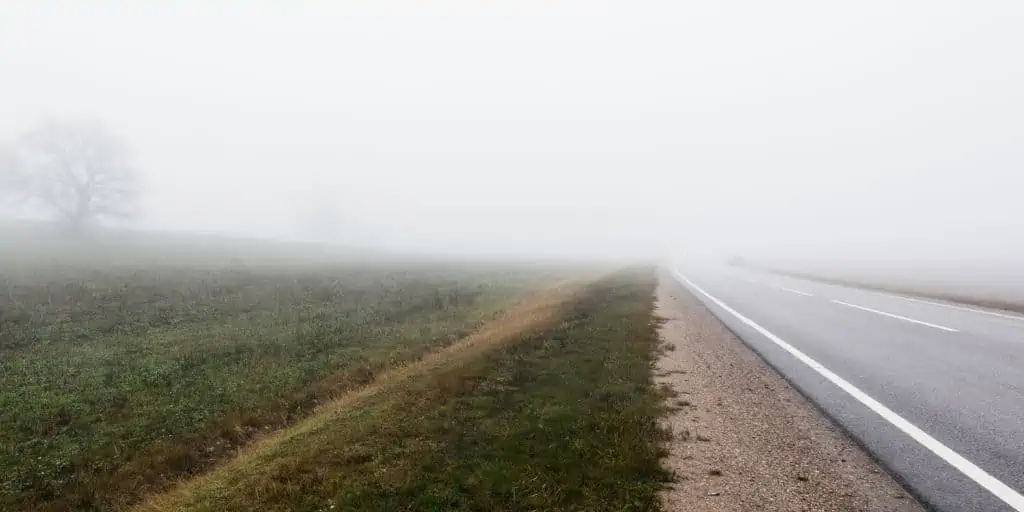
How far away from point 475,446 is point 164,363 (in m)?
11.5

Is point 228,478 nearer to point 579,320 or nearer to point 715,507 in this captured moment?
point 715,507

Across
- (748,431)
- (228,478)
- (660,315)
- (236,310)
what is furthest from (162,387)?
(660,315)

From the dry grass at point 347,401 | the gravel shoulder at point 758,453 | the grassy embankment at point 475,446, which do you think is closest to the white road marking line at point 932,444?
the gravel shoulder at point 758,453

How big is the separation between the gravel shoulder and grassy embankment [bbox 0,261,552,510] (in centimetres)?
826

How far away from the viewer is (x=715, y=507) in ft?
16.6

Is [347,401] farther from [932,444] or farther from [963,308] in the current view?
[963,308]

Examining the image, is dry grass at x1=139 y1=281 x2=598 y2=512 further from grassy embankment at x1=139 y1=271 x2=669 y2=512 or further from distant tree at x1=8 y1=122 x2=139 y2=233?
distant tree at x1=8 y1=122 x2=139 y2=233

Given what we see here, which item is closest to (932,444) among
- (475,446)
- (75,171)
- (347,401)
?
(475,446)

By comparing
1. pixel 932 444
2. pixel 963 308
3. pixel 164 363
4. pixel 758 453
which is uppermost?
pixel 963 308

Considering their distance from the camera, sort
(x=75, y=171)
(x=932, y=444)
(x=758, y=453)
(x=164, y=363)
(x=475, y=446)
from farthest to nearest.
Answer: (x=75, y=171) < (x=164, y=363) < (x=475, y=446) < (x=758, y=453) < (x=932, y=444)

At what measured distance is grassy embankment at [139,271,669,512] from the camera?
5754 millimetres

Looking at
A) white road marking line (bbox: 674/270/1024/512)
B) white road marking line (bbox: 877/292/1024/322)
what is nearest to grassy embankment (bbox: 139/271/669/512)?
white road marking line (bbox: 674/270/1024/512)

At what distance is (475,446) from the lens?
7211 mm

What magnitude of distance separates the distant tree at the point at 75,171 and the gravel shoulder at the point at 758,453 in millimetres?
69690
